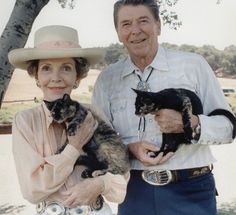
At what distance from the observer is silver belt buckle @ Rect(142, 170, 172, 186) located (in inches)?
91.4

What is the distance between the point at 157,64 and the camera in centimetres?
238

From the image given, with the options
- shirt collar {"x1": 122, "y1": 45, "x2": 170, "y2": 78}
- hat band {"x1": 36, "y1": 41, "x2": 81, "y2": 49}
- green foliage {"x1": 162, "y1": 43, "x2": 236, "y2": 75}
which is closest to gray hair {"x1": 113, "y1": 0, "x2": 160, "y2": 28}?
shirt collar {"x1": 122, "y1": 45, "x2": 170, "y2": 78}

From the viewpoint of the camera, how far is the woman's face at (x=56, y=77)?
1965 millimetres

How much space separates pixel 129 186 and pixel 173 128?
0.45m

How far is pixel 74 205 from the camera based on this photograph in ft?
6.28

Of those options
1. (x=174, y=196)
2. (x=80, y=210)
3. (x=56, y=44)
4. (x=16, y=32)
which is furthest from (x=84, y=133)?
(x=16, y=32)

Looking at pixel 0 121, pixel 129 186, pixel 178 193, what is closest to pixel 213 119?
pixel 178 193

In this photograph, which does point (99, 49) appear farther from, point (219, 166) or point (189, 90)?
point (219, 166)

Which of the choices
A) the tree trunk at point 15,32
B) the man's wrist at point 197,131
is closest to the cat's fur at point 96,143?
the man's wrist at point 197,131

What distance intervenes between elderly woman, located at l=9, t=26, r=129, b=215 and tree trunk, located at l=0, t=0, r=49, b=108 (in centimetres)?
92

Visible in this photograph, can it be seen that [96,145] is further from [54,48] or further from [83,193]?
[54,48]

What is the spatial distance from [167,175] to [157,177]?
0.05 m

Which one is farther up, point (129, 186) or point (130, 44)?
point (130, 44)

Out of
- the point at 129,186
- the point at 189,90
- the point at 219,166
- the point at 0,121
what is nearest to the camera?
the point at 189,90
